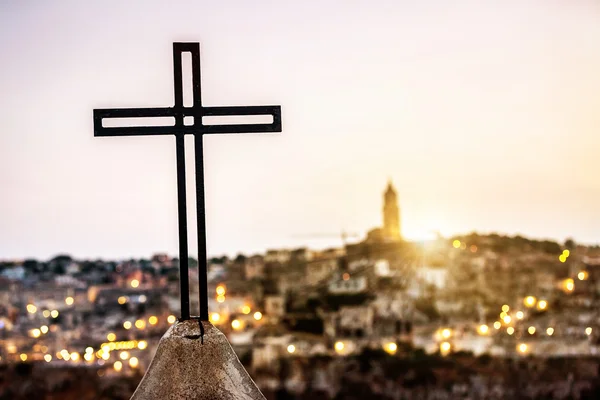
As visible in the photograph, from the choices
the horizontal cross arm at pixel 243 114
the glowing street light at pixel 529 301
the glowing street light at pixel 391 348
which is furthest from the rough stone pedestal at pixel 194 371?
the glowing street light at pixel 529 301

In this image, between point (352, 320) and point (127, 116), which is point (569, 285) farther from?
point (127, 116)

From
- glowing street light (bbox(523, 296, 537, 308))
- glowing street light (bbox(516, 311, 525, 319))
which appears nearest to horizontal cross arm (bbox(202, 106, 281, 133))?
glowing street light (bbox(523, 296, 537, 308))

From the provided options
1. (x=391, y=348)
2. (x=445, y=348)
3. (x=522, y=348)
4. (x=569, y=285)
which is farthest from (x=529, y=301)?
(x=391, y=348)

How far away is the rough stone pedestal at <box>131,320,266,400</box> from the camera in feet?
7.64

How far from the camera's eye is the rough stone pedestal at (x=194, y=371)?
91.7 inches

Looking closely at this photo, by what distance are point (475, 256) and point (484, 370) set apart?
1787 centimetres

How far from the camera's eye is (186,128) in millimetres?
2512

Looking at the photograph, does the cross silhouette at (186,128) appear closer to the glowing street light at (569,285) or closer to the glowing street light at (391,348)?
the glowing street light at (391,348)

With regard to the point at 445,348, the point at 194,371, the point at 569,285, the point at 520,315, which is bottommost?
the point at 445,348

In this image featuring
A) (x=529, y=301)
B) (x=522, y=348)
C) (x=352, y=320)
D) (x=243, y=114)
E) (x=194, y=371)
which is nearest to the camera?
(x=194, y=371)

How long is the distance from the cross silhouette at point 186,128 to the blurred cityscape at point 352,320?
22119 mm

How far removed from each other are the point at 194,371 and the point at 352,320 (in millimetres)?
35548

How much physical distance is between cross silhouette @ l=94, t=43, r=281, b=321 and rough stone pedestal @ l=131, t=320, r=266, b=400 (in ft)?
0.25

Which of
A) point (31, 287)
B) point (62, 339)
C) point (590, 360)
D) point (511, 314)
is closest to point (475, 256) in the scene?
point (511, 314)
